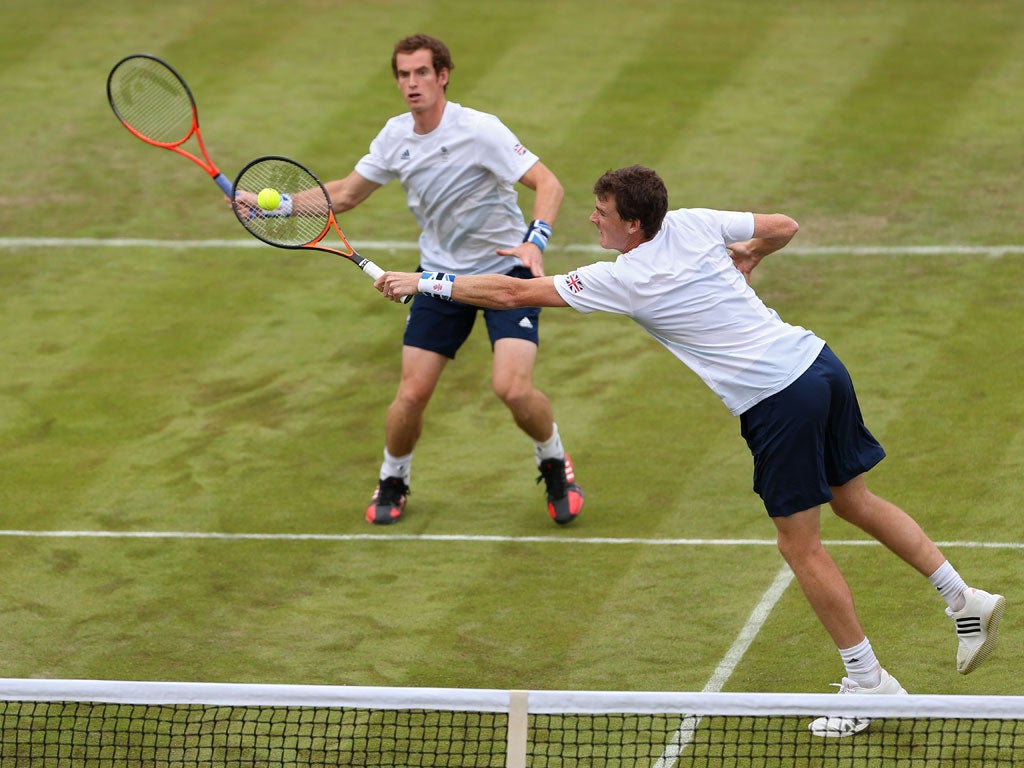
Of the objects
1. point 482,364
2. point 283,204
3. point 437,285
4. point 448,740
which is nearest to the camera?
point 448,740

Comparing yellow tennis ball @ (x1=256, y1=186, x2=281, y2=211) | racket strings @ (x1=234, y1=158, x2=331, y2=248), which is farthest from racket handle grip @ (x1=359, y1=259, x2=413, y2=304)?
yellow tennis ball @ (x1=256, y1=186, x2=281, y2=211)

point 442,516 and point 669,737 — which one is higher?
point 669,737

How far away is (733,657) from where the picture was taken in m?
7.69

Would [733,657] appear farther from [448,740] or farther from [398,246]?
[398,246]

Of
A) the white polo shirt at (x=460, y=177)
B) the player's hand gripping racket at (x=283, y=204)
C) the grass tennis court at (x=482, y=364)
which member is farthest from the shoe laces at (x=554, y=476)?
the player's hand gripping racket at (x=283, y=204)

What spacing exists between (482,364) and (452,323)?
260 cm

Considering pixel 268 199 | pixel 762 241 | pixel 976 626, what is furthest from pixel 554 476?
pixel 976 626

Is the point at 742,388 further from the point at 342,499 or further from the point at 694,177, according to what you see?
the point at 694,177

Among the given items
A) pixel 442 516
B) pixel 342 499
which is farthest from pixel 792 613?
pixel 342 499

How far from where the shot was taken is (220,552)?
9086mm

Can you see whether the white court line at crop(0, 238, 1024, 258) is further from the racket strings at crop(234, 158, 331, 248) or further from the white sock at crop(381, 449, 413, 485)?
the racket strings at crop(234, 158, 331, 248)

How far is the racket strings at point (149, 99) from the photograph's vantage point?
371 inches

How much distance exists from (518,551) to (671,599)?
40.0 inches

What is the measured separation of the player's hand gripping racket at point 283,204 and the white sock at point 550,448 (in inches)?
61.6
